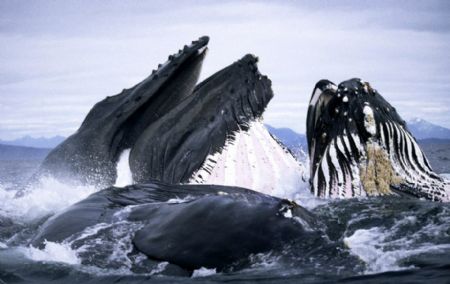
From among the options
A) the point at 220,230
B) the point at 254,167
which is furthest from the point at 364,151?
the point at 220,230

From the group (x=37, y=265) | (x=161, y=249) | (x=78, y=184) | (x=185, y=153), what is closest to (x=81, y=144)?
(x=78, y=184)

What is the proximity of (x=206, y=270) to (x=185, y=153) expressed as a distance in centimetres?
362

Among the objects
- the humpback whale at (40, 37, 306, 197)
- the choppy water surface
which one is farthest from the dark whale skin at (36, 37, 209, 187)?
the choppy water surface

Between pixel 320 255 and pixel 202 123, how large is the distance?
380 centimetres

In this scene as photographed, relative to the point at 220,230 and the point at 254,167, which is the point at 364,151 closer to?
the point at 254,167

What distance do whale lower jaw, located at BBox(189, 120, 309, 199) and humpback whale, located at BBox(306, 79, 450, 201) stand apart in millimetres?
523

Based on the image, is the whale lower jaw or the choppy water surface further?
the whale lower jaw

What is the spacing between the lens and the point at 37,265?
5.60m

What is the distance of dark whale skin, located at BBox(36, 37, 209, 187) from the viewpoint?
8.59m

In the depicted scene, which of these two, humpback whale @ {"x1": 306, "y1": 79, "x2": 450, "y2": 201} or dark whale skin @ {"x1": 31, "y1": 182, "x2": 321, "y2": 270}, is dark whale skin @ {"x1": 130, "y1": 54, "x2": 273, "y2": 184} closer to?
humpback whale @ {"x1": 306, "y1": 79, "x2": 450, "y2": 201}

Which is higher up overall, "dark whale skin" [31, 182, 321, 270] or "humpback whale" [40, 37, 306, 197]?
"humpback whale" [40, 37, 306, 197]

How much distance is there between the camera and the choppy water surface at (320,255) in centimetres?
460

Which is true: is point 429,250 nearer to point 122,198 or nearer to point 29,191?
point 122,198

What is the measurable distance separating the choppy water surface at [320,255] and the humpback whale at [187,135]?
1202 mm
